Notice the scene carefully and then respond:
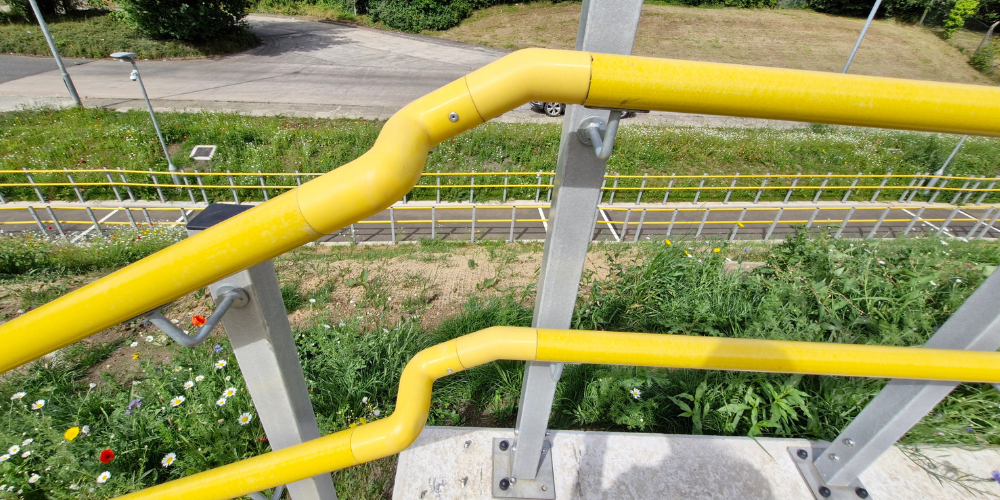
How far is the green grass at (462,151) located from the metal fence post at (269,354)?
1110cm

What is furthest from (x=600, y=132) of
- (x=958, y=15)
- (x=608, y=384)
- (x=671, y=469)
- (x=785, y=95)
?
(x=958, y=15)

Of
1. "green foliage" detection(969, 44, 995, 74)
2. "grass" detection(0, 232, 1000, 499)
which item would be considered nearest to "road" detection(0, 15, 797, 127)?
"grass" detection(0, 232, 1000, 499)

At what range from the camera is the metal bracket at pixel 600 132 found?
0.96 meters

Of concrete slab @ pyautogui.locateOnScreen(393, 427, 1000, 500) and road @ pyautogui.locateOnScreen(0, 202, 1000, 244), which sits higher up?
concrete slab @ pyautogui.locateOnScreen(393, 427, 1000, 500)

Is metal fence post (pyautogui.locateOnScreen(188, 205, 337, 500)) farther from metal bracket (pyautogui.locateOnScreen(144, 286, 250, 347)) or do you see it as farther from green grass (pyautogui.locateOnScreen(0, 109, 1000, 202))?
green grass (pyautogui.locateOnScreen(0, 109, 1000, 202))

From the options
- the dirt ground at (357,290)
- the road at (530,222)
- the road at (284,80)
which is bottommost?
the road at (530,222)

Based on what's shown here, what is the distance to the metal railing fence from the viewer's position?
1223cm

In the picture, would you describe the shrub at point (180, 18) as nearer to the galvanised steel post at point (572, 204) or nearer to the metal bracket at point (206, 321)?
the metal bracket at point (206, 321)

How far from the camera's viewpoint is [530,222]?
12227 mm

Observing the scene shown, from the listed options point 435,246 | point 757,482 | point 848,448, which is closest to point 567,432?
point 757,482

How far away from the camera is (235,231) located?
844mm

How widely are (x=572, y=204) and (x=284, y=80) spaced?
21636mm

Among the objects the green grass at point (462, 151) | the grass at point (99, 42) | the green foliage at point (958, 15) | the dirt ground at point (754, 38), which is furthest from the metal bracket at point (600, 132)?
the green foliage at point (958, 15)

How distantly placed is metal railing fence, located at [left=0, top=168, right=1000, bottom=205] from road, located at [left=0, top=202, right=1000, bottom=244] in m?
0.49
